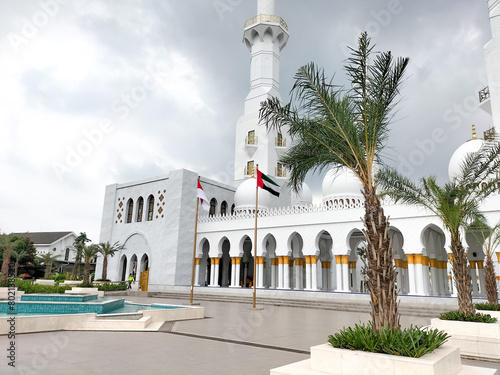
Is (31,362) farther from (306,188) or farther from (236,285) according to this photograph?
(306,188)

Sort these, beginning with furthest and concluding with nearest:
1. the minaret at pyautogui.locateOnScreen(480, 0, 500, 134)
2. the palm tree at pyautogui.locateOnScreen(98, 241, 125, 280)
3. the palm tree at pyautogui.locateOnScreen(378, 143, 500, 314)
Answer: the palm tree at pyautogui.locateOnScreen(98, 241, 125, 280)
the minaret at pyautogui.locateOnScreen(480, 0, 500, 134)
the palm tree at pyautogui.locateOnScreen(378, 143, 500, 314)

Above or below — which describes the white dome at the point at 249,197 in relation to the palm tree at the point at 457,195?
above

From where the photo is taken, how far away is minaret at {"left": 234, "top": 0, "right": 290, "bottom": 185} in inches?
1059

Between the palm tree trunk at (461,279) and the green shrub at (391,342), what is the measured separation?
12.4 ft

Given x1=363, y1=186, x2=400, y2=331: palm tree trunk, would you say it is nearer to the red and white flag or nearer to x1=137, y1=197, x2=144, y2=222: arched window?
the red and white flag

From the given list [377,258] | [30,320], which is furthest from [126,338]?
[377,258]

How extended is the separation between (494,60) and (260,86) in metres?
14.9

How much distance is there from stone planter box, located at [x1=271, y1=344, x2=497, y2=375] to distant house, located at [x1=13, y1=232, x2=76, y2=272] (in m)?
45.2

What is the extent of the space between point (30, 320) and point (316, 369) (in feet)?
21.6

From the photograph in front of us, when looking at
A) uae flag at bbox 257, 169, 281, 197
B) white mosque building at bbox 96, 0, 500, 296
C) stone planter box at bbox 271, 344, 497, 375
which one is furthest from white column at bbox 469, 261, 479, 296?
stone planter box at bbox 271, 344, 497, 375

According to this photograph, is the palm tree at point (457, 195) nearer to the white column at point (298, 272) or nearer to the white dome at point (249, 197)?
the white column at point (298, 272)

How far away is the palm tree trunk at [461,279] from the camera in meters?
7.44

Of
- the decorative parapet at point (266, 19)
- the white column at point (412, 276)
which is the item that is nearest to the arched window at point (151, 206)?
the decorative parapet at point (266, 19)

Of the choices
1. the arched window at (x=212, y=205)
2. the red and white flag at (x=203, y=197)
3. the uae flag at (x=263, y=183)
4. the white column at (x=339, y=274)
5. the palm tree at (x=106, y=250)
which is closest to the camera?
the uae flag at (x=263, y=183)
